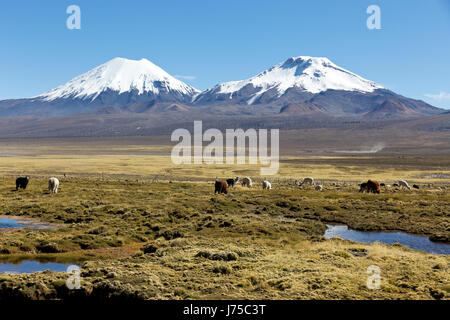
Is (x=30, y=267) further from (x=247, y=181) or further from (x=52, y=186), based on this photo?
(x=247, y=181)

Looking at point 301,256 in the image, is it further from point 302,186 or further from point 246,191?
point 302,186

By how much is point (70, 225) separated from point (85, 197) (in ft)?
31.6

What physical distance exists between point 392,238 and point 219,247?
9898mm

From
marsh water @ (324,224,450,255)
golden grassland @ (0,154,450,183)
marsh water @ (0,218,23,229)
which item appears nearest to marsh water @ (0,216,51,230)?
marsh water @ (0,218,23,229)

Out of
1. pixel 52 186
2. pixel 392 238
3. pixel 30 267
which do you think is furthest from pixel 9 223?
pixel 392 238

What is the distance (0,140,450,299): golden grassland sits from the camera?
13.3 m

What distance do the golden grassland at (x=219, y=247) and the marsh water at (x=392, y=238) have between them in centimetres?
78

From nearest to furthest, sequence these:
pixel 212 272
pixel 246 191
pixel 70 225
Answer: pixel 212 272, pixel 70 225, pixel 246 191

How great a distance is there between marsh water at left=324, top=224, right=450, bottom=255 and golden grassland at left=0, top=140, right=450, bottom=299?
0.78 m

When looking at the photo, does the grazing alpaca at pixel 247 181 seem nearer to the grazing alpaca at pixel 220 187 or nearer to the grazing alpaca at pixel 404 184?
the grazing alpaca at pixel 220 187

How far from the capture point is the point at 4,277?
45.0 ft

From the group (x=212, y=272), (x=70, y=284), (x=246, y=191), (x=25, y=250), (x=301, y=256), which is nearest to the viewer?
(x=70, y=284)
